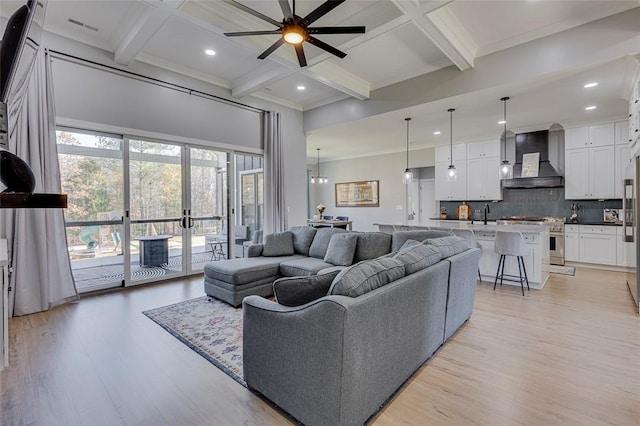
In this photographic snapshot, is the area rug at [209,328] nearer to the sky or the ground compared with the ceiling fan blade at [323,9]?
nearer to the ground

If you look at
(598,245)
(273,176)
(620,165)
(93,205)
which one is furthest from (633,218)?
(93,205)

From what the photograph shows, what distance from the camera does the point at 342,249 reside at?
4.11m

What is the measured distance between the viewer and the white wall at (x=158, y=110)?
395cm

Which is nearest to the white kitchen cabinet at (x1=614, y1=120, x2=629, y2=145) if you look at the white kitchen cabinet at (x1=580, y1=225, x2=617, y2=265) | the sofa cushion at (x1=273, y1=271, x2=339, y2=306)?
the white kitchen cabinet at (x1=580, y1=225, x2=617, y2=265)

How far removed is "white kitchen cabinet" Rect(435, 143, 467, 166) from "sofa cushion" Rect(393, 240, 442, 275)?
19.2 feet

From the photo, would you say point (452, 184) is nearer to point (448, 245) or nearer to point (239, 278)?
point (448, 245)

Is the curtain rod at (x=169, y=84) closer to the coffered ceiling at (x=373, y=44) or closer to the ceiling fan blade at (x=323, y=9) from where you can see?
the coffered ceiling at (x=373, y=44)

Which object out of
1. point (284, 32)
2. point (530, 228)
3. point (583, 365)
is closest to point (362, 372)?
point (583, 365)

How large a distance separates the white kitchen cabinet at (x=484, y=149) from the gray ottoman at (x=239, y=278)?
576 cm

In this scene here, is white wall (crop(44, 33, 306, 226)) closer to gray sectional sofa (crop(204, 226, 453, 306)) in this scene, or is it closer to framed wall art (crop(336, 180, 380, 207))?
gray sectional sofa (crop(204, 226, 453, 306))

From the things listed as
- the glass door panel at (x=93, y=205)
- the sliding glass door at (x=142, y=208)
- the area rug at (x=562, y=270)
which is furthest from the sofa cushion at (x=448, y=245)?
the glass door panel at (x=93, y=205)

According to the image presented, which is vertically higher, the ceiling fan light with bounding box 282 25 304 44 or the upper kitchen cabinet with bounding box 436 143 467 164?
the ceiling fan light with bounding box 282 25 304 44

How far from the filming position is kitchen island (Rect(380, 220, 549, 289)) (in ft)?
14.6

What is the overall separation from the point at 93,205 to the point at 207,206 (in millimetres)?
1687
